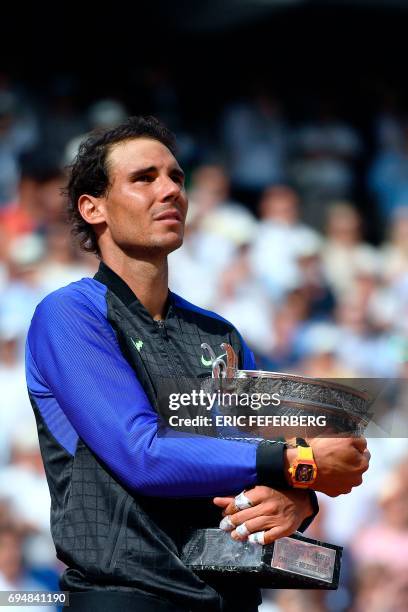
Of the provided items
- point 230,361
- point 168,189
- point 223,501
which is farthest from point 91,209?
point 223,501

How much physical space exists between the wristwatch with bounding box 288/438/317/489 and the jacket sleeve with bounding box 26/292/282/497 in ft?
0.23

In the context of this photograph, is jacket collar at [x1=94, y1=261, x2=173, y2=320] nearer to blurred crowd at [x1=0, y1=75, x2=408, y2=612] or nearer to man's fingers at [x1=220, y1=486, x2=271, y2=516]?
man's fingers at [x1=220, y1=486, x2=271, y2=516]

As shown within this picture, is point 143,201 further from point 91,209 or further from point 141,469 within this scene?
point 141,469

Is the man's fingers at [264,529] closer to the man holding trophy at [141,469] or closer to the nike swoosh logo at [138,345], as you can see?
the man holding trophy at [141,469]

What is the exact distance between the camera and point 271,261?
8273 mm

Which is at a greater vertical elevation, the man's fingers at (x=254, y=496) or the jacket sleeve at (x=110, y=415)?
the jacket sleeve at (x=110, y=415)

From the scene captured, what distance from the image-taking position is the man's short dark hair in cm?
304

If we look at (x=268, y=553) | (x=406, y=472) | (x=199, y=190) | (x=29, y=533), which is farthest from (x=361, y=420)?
(x=199, y=190)

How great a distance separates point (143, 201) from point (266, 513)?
33.0 inches

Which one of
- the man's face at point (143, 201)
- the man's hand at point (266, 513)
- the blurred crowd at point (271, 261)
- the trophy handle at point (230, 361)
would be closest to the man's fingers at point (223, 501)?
the man's hand at point (266, 513)

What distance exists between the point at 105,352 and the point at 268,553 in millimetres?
567

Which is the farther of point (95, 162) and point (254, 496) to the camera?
point (95, 162)

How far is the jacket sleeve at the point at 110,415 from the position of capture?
2.49m

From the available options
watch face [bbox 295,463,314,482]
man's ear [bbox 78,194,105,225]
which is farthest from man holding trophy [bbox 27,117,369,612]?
man's ear [bbox 78,194,105,225]
